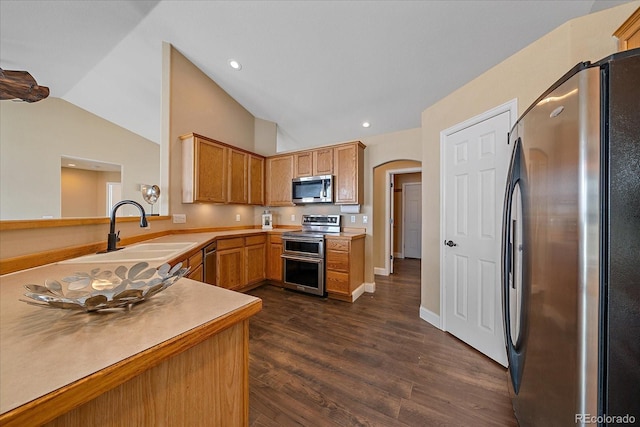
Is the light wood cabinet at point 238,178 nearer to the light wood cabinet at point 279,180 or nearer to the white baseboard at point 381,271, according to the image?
the light wood cabinet at point 279,180

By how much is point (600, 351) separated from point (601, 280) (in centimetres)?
22

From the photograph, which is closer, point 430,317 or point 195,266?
point 195,266

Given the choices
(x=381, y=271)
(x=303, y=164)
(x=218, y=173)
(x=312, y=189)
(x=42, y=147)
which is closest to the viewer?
(x=218, y=173)

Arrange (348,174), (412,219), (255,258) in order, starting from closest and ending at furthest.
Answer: (348,174) < (255,258) < (412,219)

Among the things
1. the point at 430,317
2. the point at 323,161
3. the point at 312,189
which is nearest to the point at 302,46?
the point at 323,161

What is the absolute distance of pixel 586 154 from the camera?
727 mm

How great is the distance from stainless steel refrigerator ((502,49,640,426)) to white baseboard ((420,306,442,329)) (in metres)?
1.50

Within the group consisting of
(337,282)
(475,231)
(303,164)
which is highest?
(303,164)

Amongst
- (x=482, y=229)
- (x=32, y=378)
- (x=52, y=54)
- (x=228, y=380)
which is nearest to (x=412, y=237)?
(x=482, y=229)

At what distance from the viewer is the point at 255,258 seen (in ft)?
11.2

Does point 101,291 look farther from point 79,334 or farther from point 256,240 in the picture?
point 256,240

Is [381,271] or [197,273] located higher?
[197,273]

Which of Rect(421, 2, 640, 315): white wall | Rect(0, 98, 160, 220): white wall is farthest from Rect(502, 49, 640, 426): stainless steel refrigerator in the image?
Rect(0, 98, 160, 220): white wall

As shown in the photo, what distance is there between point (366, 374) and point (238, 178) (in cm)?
300
